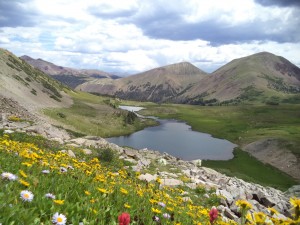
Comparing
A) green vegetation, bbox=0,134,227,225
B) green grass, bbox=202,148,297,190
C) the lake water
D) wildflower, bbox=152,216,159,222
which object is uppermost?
green vegetation, bbox=0,134,227,225

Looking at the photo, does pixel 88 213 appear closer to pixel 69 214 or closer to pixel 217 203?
pixel 69 214

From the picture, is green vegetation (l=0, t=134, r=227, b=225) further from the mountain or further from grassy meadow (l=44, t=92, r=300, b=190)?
the mountain

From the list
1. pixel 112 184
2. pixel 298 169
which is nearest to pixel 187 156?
pixel 298 169

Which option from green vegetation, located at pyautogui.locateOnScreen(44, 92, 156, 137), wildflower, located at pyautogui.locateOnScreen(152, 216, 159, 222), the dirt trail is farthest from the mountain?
wildflower, located at pyautogui.locateOnScreen(152, 216, 159, 222)

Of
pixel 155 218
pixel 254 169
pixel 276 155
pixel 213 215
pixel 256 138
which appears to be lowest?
pixel 254 169

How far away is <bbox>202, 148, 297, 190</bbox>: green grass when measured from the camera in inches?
2785

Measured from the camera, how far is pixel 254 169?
81312 millimetres

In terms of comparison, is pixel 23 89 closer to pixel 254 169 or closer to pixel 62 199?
pixel 254 169

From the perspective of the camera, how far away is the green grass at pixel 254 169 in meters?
70.8

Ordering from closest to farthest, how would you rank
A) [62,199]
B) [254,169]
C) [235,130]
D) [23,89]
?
[62,199]
[254,169]
[23,89]
[235,130]

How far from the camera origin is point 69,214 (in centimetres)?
561

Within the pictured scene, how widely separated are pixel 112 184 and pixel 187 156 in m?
83.6

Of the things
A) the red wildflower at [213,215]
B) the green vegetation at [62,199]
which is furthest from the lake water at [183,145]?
the red wildflower at [213,215]

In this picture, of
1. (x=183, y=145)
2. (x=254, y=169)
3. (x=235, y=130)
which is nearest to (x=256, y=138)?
(x=235, y=130)
